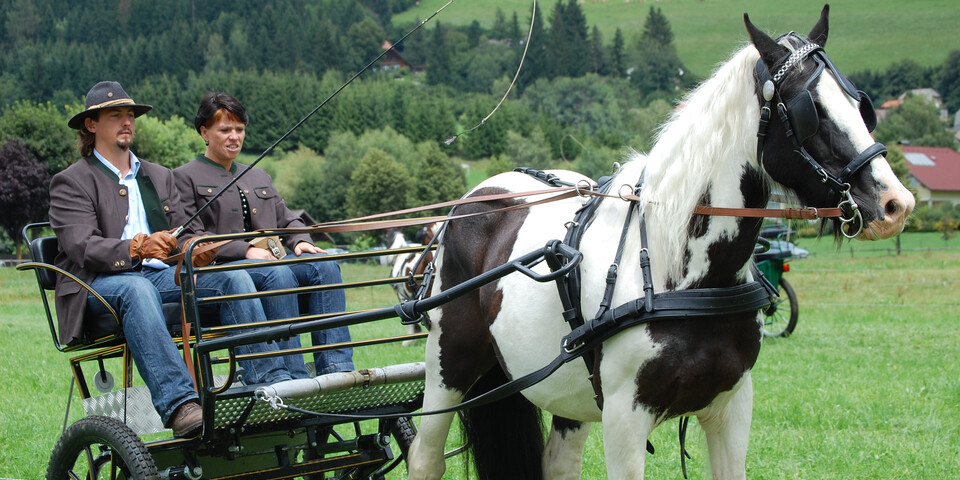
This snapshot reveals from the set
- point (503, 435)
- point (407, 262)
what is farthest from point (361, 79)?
point (503, 435)

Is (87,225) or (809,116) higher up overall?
(809,116)

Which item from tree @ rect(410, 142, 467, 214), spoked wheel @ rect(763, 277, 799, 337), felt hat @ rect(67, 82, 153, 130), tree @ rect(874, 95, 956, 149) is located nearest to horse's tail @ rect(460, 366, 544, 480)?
felt hat @ rect(67, 82, 153, 130)

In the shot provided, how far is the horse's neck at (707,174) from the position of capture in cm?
312

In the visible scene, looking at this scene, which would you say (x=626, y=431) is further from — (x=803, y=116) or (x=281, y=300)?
(x=281, y=300)

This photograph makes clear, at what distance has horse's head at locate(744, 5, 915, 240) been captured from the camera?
282 cm

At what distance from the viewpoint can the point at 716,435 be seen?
3.45m

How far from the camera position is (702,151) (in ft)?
10.5

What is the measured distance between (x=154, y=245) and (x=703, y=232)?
8.15 ft

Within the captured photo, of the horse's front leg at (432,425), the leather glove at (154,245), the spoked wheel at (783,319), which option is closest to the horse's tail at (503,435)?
the horse's front leg at (432,425)

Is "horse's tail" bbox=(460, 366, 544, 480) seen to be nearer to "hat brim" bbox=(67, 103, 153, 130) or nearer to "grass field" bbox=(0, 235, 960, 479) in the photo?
"grass field" bbox=(0, 235, 960, 479)

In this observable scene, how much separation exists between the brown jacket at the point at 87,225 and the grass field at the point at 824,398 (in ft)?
6.80

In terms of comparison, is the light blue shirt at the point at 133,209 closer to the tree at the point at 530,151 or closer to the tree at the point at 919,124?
the tree at the point at 530,151

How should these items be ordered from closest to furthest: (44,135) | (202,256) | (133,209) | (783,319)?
(202,256)
(133,209)
(783,319)
(44,135)

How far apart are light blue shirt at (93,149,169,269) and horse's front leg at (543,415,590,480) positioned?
220cm
